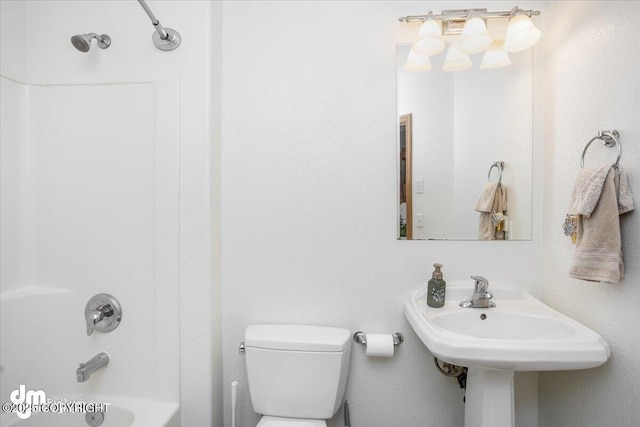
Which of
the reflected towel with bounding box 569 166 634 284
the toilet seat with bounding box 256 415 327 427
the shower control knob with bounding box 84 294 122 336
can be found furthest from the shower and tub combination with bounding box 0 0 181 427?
the reflected towel with bounding box 569 166 634 284

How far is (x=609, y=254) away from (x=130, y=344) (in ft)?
5.69

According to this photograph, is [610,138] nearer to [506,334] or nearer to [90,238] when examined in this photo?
[506,334]

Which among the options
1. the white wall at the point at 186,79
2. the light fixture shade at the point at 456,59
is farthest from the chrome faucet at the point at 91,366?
the light fixture shade at the point at 456,59

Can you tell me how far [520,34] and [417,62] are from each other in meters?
0.39

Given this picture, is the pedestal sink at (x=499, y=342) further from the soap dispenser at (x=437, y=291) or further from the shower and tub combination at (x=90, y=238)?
the shower and tub combination at (x=90, y=238)

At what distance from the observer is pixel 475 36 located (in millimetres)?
1175

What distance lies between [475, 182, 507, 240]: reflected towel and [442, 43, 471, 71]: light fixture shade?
50 cm

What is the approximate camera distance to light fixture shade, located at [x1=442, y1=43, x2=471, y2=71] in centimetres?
124

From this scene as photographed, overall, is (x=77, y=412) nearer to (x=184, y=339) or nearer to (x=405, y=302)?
(x=184, y=339)

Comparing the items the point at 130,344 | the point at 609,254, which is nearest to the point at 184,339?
the point at 130,344

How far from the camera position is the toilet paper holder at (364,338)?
126 cm

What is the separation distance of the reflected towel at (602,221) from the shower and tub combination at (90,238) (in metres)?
1.44

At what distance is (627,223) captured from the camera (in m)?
0.90

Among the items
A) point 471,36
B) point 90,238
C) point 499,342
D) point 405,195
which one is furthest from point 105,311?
point 471,36
